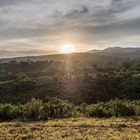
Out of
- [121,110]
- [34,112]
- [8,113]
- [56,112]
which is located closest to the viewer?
[34,112]

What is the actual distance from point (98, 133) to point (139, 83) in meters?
39.7

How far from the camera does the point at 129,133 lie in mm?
15688

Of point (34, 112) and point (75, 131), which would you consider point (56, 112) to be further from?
point (75, 131)

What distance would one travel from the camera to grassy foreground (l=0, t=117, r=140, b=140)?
1511 centimetres

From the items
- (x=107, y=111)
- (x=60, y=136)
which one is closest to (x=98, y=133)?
(x=60, y=136)

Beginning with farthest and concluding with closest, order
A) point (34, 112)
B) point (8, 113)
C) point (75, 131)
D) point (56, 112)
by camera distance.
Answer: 1. point (8, 113)
2. point (56, 112)
3. point (34, 112)
4. point (75, 131)

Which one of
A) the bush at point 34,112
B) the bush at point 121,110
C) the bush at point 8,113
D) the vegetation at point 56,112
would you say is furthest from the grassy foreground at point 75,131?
the bush at point 8,113

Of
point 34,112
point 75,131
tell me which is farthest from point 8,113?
point 75,131

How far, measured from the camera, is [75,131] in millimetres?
16344

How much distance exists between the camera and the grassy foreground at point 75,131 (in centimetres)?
1511

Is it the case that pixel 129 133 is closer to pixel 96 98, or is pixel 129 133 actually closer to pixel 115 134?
pixel 115 134

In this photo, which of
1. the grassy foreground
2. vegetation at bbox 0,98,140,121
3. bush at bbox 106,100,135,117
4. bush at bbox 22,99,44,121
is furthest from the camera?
bush at bbox 106,100,135,117

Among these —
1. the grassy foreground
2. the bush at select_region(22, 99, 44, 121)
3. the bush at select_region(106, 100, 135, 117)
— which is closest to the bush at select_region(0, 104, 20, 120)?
the bush at select_region(22, 99, 44, 121)

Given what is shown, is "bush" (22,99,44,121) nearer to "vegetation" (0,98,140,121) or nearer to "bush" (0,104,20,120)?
"vegetation" (0,98,140,121)
